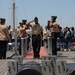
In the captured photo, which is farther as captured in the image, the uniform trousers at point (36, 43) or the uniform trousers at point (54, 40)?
the uniform trousers at point (54, 40)

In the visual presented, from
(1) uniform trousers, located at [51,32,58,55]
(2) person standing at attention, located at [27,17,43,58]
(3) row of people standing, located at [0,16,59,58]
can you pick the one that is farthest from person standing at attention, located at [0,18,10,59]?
(1) uniform trousers, located at [51,32,58,55]

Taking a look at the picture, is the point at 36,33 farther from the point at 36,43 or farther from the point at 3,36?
the point at 3,36

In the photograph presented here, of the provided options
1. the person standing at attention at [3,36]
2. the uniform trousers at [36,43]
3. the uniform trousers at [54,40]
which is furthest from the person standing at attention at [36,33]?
the person standing at attention at [3,36]

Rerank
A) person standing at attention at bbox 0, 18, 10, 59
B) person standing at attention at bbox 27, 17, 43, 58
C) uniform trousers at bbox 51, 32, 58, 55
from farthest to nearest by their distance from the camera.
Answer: uniform trousers at bbox 51, 32, 58, 55 → person standing at attention at bbox 27, 17, 43, 58 → person standing at attention at bbox 0, 18, 10, 59

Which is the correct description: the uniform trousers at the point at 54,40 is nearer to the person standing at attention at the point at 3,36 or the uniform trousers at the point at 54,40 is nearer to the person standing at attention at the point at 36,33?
the person standing at attention at the point at 36,33

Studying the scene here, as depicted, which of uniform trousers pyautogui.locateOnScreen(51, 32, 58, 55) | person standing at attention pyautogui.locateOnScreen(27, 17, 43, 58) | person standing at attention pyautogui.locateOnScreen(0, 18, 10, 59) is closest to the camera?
person standing at attention pyautogui.locateOnScreen(0, 18, 10, 59)

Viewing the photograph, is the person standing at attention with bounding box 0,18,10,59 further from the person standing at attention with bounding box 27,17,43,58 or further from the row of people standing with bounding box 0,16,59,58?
the person standing at attention with bounding box 27,17,43,58

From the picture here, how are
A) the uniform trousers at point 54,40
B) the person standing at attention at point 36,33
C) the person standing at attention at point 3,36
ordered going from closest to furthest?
the person standing at attention at point 3,36 → the person standing at attention at point 36,33 → the uniform trousers at point 54,40

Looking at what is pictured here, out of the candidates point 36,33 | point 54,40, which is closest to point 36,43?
point 36,33

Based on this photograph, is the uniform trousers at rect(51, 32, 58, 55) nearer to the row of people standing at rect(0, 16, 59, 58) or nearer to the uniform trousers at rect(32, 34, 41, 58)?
the row of people standing at rect(0, 16, 59, 58)

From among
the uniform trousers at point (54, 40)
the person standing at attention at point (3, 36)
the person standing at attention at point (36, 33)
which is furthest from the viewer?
the uniform trousers at point (54, 40)

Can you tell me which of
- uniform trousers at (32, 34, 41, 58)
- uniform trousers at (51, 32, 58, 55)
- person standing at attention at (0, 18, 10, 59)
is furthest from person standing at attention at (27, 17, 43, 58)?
person standing at attention at (0, 18, 10, 59)

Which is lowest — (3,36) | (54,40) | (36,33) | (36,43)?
(36,43)

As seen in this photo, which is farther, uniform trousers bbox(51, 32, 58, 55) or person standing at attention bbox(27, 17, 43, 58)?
uniform trousers bbox(51, 32, 58, 55)
